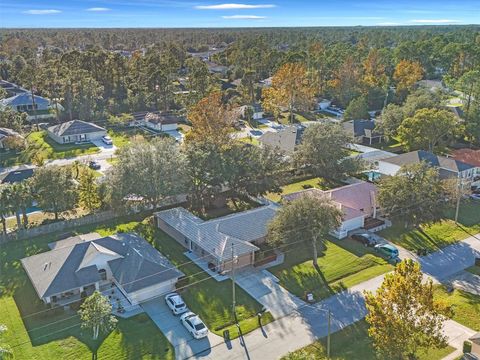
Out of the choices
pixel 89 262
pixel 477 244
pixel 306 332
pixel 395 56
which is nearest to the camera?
pixel 306 332

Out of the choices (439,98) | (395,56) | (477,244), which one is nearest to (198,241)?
(477,244)

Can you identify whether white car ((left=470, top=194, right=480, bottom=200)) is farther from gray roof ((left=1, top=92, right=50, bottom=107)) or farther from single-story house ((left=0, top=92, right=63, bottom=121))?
gray roof ((left=1, top=92, right=50, bottom=107))

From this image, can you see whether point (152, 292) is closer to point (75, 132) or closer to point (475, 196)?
point (475, 196)

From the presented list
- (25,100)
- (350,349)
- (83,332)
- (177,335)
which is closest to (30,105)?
(25,100)

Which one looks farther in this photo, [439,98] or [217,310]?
[439,98]

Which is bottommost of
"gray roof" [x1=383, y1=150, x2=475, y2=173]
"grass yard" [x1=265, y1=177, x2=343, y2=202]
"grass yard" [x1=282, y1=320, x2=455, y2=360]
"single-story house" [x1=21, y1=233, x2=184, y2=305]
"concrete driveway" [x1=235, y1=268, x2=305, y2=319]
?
"grass yard" [x1=282, y1=320, x2=455, y2=360]

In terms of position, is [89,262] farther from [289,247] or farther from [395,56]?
[395,56]

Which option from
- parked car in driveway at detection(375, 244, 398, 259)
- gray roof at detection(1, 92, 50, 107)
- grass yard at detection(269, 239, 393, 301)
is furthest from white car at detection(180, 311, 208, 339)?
gray roof at detection(1, 92, 50, 107)
